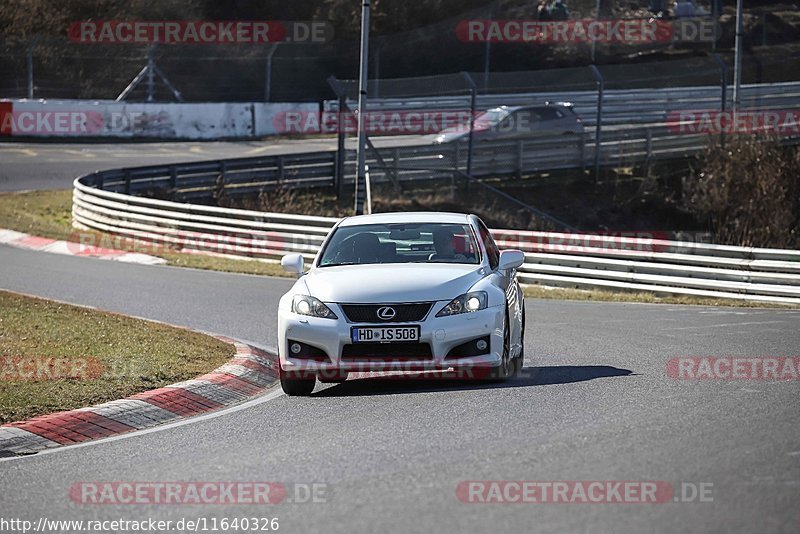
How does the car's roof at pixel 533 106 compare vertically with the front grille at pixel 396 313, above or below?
above

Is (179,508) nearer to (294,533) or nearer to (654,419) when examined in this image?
(294,533)

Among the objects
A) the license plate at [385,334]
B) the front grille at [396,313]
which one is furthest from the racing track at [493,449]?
the front grille at [396,313]

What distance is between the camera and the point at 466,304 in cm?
1053

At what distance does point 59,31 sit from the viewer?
52812 mm

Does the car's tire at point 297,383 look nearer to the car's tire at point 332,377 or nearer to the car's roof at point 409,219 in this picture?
the car's tire at point 332,377

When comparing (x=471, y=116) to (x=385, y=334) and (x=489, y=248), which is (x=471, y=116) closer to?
(x=489, y=248)

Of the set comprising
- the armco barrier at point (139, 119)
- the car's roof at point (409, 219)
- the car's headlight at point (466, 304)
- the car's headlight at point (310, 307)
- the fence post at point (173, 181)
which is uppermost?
the car's roof at point (409, 219)

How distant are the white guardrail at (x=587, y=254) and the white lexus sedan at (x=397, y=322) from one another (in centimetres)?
971

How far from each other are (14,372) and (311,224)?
14.3 m

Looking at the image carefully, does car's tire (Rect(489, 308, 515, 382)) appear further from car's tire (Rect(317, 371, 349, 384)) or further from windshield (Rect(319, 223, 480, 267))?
car's tire (Rect(317, 371, 349, 384))

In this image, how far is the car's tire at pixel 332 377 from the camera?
34.9ft

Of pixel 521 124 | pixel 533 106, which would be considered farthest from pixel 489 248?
pixel 521 124

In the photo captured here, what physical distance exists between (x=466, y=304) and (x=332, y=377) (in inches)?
60.2

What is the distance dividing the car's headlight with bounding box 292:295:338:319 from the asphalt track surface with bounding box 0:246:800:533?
65 cm
